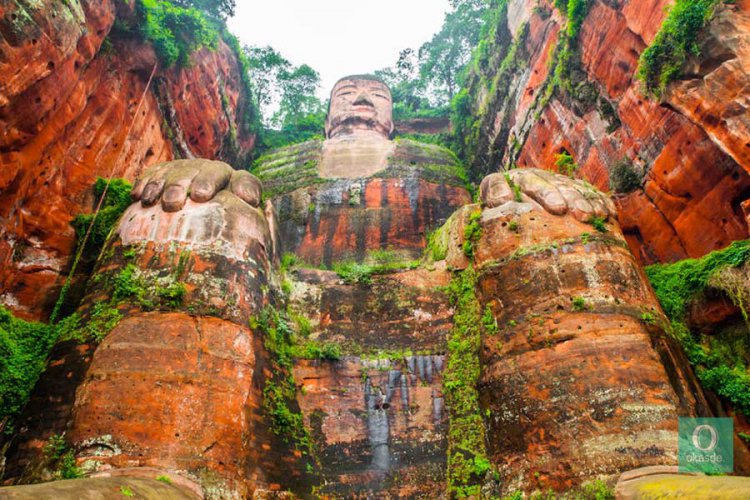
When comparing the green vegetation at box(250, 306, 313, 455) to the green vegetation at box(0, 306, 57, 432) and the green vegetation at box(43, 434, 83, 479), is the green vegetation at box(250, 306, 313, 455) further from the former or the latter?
the green vegetation at box(0, 306, 57, 432)

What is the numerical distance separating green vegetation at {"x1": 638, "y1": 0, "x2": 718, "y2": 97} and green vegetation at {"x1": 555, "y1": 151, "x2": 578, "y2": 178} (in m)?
4.12

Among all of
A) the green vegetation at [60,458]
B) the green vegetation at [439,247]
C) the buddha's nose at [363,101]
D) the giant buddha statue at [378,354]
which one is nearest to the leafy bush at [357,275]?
the giant buddha statue at [378,354]

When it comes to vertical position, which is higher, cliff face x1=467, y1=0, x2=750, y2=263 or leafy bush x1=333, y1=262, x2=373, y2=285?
cliff face x1=467, y1=0, x2=750, y2=263

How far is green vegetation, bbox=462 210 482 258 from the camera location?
1048 centimetres

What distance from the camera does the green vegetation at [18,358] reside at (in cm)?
724

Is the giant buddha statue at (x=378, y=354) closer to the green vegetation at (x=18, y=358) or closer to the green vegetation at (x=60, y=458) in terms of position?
the green vegetation at (x=60, y=458)

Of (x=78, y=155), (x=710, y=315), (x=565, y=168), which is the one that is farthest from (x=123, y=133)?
(x=710, y=315)

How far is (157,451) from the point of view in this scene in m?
6.64

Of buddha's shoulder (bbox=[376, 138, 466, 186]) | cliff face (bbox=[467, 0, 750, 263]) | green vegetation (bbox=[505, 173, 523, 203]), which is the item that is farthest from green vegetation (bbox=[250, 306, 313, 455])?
buddha's shoulder (bbox=[376, 138, 466, 186])

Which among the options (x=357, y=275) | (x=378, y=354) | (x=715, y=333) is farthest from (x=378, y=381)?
(x=715, y=333)

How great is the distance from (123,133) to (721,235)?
13.0 metres

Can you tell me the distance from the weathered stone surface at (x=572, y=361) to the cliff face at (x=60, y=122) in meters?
8.26

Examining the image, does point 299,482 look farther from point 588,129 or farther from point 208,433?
point 588,129

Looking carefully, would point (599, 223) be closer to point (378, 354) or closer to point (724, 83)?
Result: point (724, 83)
